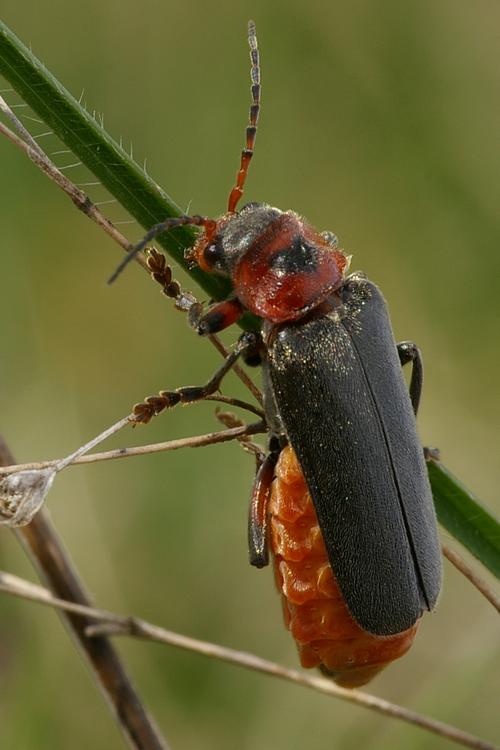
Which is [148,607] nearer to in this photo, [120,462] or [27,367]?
[120,462]

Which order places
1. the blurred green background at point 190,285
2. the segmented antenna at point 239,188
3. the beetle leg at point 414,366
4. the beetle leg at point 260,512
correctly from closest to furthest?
1. the segmented antenna at point 239,188
2. the beetle leg at point 260,512
3. the beetle leg at point 414,366
4. the blurred green background at point 190,285

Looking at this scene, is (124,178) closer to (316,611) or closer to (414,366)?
(414,366)

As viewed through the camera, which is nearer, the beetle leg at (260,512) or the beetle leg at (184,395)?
the beetle leg at (184,395)

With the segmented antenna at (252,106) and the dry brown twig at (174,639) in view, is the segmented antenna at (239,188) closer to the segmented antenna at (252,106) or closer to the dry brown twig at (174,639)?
the segmented antenna at (252,106)

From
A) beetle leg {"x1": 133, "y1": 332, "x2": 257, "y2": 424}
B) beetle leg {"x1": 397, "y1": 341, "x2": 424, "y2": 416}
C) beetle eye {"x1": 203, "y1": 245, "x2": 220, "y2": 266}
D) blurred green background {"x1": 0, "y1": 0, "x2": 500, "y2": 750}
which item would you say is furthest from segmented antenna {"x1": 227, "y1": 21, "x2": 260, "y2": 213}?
blurred green background {"x1": 0, "y1": 0, "x2": 500, "y2": 750}

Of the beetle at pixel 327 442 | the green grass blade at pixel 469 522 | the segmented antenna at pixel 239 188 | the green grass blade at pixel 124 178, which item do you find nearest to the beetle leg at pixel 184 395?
the beetle at pixel 327 442

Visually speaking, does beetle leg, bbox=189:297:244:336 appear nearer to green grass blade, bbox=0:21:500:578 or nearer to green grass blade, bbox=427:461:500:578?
green grass blade, bbox=0:21:500:578

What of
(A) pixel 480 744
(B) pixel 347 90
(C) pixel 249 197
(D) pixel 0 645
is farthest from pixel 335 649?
(B) pixel 347 90

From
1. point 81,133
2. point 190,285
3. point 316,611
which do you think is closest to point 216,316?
point 81,133
